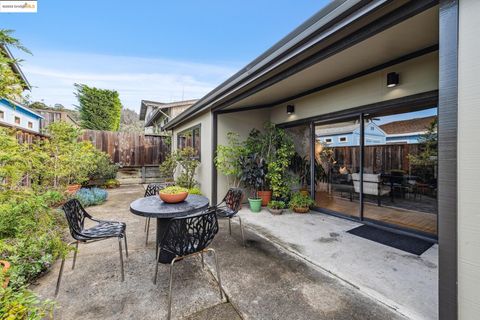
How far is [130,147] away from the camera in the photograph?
9.38m

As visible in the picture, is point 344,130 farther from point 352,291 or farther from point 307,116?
point 352,291

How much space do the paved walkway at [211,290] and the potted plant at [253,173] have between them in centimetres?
198

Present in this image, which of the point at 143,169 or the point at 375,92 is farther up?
the point at 375,92

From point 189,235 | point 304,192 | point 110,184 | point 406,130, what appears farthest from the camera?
point 110,184

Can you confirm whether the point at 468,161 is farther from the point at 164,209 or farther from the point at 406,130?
the point at 406,130

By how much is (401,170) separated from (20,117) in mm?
10668

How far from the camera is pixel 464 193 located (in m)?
1.37

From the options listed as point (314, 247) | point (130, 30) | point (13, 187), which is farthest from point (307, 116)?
point (130, 30)

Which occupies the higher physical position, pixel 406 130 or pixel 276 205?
pixel 406 130

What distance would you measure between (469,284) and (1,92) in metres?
3.19

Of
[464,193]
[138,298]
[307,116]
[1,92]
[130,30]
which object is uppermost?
[130,30]

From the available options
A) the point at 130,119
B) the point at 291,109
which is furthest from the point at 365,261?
the point at 130,119

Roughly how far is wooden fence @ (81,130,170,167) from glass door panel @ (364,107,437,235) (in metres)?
8.42

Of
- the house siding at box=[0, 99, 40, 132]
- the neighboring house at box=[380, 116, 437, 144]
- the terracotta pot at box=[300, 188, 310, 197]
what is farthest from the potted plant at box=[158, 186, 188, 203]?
the house siding at box=[0, 99, 40, 132]
